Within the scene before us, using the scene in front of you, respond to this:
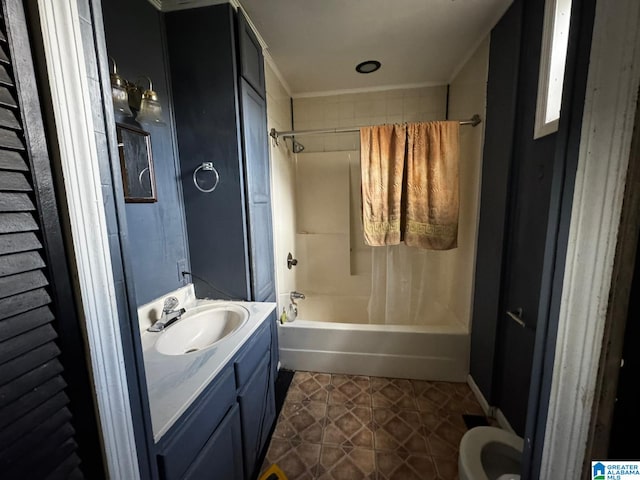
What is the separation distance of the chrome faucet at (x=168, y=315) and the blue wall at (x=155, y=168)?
0.09 metres

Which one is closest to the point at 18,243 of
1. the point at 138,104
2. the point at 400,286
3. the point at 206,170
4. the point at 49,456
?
the point at 49,456

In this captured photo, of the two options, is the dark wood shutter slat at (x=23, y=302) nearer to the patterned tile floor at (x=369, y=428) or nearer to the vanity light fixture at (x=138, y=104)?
the vanity light fixture at (x=138, y=104)

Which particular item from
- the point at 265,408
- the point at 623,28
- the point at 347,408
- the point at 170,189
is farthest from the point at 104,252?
the point at 347,408

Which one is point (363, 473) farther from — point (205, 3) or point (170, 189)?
point (205, 3)

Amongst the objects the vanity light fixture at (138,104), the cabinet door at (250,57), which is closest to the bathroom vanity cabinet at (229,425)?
the vanity light fixture at (138,104)

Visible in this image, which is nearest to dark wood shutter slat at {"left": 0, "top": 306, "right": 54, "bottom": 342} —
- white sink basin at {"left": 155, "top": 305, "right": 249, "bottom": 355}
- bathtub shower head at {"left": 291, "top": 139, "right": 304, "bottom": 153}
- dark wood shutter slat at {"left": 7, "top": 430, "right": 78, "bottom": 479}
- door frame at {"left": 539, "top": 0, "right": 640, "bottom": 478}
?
dark wood shutter slat at {"left": 7, "top": 430, "right": 78, "bottom": 479}

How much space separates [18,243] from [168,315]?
1.05 m

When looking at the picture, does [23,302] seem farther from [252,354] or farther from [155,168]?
[155,168]

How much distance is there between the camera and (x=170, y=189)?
1.48 m

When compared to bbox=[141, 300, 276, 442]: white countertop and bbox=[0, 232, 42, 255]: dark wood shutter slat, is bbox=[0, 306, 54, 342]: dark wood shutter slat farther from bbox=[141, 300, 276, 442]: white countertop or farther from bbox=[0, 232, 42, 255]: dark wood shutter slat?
bbox=[141, 300, 276, 442]: white countertop

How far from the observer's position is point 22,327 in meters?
0.41

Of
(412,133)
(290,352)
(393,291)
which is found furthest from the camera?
(393,291)

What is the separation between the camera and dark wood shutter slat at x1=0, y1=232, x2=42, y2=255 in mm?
386

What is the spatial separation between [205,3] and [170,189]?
1019 mm
